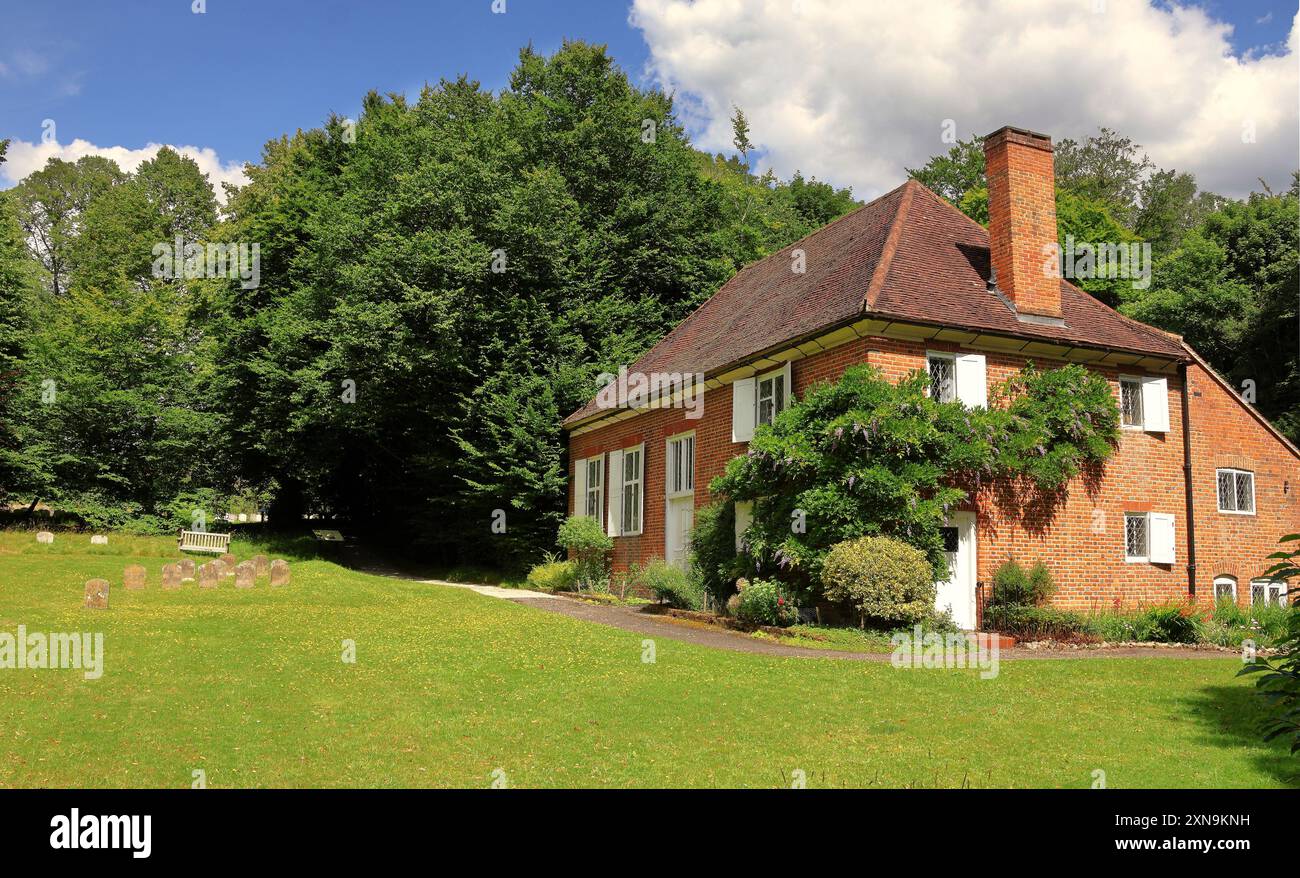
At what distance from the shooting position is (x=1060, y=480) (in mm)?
17156

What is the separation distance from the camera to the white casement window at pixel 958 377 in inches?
666

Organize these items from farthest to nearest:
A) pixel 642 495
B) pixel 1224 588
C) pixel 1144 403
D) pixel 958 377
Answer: pixel 642 495, pixel 1224 588, pixel 1144 403, pixel 958 377

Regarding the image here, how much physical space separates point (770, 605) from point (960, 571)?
11.9 ft

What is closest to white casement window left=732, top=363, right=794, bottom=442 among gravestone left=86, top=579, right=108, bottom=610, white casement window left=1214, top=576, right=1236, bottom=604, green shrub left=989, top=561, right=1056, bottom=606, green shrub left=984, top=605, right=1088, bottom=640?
green shrub left=989, top=561, right=1056, bottom=606

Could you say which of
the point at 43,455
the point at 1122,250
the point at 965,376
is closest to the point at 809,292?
the point at 965,376

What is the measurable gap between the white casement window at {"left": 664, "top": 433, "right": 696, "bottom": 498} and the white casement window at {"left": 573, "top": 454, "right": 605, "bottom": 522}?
4.17 m

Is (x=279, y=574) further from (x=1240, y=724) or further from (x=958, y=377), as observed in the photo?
(x=1240, y=724)

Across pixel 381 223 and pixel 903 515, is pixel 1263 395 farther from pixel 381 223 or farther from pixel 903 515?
pixel 381 223

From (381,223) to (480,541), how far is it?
39.3ft

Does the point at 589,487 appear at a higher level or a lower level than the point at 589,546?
higher

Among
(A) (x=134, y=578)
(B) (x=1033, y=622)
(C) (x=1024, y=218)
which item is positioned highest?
(C) (x=1024, y=218)

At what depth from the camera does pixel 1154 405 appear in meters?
18.9

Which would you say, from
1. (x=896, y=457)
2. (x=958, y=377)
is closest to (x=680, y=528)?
(x=896, y=457)

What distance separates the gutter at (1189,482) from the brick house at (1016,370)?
0.03m
